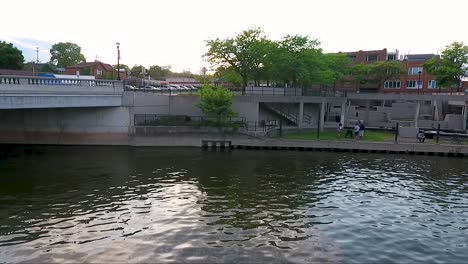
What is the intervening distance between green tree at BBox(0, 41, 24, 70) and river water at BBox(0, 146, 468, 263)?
57095 mm

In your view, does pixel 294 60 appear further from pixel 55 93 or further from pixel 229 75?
pixel 55 93

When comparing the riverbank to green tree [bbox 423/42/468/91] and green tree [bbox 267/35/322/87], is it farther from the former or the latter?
green tree [bbox 423/42/468/91]

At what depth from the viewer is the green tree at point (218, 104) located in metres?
42.0

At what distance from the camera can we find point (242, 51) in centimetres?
5428

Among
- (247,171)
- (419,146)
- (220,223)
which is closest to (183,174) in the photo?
(247,171)

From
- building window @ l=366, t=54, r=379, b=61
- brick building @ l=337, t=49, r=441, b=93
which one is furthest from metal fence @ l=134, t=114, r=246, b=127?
building window @ l=366, t=54, r=379, b=61

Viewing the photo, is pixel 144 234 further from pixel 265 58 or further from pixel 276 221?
pixel 265 58

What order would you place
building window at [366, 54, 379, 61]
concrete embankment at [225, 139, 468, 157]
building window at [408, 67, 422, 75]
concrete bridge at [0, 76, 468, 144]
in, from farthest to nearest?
building window at [366, 54, 379, 61], building window at [408, 67, 422, 75], concrete embankment at [225, 139, 468, 157], concrete bridge at [0, 76, 468, 144]

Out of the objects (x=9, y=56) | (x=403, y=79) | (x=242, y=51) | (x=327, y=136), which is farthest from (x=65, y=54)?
(x=327, y=136)

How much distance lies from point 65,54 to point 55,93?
406 feet

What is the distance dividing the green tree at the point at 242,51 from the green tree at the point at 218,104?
11.2 m

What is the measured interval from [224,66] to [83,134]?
25229mm

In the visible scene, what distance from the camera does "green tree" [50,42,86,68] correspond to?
14150 centimetres

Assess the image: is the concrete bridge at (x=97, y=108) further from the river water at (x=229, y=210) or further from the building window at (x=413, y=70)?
the building window at (x=413, y=70)
